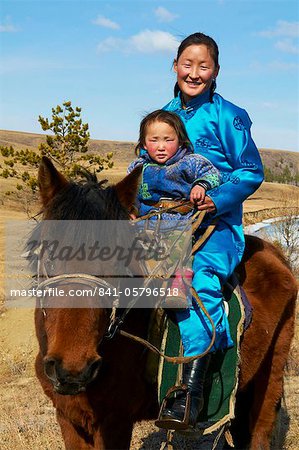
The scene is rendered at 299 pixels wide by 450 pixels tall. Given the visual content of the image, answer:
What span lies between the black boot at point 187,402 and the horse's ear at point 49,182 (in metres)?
1.46

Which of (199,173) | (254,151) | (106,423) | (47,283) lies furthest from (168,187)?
(106,423)

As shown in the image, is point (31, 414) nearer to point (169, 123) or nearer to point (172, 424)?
point (172, 424)

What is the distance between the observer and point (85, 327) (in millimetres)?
2551

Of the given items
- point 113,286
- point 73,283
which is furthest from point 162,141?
point 73,283

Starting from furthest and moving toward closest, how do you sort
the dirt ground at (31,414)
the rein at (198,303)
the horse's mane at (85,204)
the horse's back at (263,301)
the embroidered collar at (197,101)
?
1. the dirt ground at (31,414)
2. the horse's back at (263,301)
3. the embroidered collar at (197,101)
4. the rein at (198,303)
5. the horse's mane at (85,204)

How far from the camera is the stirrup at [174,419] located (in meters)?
3.24

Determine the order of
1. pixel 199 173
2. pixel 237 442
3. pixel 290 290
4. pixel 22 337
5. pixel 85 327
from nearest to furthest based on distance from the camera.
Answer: pixel 85 327 < pixel 199 173 < pixel 290 290 < pixel 237 442 < pixel 22 337

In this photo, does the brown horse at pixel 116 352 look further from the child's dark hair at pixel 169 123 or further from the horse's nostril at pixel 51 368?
the child's dark hair at pixel 169 123

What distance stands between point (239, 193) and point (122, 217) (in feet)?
3.58

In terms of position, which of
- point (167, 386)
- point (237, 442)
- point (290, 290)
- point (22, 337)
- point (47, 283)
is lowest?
point (22, 337)

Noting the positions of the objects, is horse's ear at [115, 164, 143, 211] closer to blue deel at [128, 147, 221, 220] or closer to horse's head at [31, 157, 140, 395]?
horse's head at [31, 157, 140, 395]

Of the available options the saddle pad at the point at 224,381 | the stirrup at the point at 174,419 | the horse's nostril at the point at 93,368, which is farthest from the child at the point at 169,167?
the horse's nostril at the point at 93,368

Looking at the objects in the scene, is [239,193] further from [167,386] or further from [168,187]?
[167,386]

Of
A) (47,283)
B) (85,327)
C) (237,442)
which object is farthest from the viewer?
(237,442)
